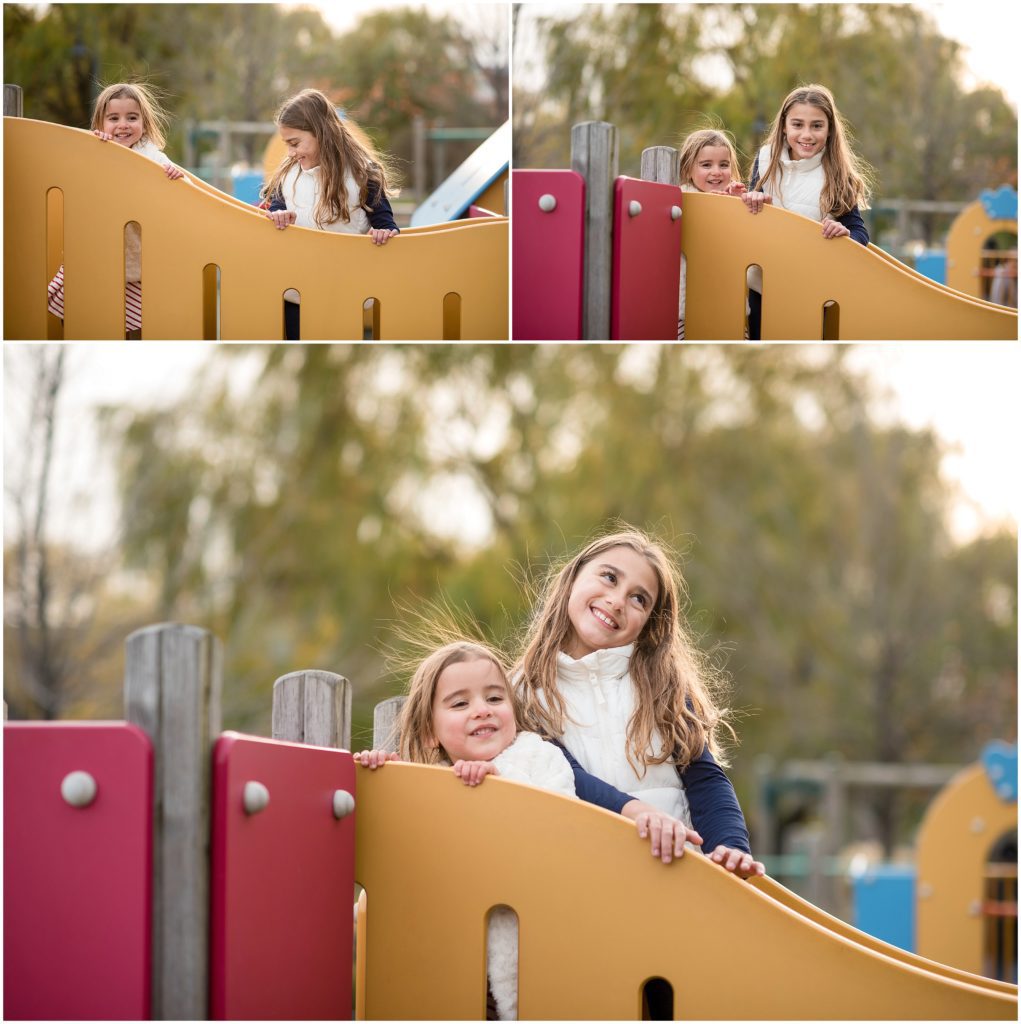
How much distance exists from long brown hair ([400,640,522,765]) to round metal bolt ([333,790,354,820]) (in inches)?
9.4

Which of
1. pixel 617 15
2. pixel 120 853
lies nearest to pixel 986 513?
pixel 617 15

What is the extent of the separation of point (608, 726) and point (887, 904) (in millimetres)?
3465

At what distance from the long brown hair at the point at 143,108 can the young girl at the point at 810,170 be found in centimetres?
90

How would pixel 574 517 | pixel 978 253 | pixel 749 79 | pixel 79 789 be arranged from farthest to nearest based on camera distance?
pixel 574 517 < pixel 978 253 < pixel 749 79 < pixel 79 789

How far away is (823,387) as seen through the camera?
315 inches

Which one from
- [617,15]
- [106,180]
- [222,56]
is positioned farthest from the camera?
[617,15]

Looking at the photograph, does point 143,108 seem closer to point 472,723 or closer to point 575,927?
point 472,723

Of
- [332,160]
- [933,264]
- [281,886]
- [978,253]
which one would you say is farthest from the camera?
[978,253]

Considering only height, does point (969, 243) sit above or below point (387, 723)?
above

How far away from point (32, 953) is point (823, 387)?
7.26m

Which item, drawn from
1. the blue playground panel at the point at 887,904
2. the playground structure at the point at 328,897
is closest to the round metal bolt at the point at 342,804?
the playground structure at the point at 328,897

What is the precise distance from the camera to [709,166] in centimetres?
199

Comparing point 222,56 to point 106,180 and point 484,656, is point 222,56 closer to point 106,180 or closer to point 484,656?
point 106,180

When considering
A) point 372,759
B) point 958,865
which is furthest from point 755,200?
point 958,865
